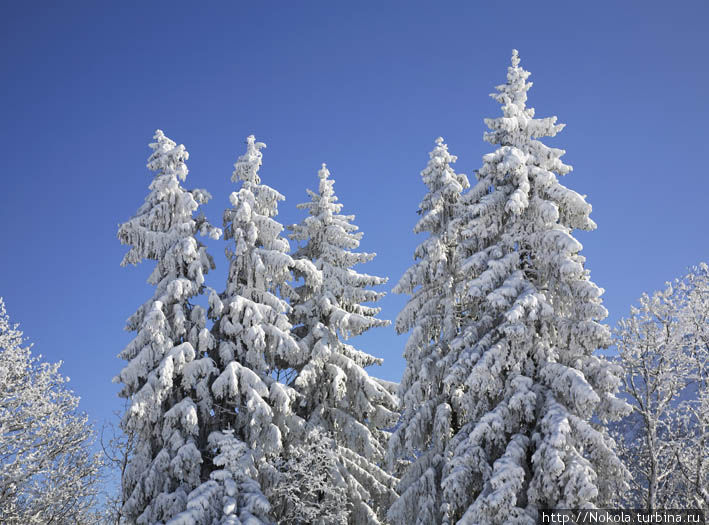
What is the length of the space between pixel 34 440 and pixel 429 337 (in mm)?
14638

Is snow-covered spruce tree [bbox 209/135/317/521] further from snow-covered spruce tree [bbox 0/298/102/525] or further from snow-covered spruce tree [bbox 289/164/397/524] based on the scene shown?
snow-covered spruce tree [bbox 0/298/102/525]

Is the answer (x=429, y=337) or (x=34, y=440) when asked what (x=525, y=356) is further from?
(x=34, y=440)

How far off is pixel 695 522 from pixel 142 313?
2017 centimetres

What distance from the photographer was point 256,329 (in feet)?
73.3

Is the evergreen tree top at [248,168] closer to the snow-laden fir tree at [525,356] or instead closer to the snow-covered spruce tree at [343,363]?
the snow-covered spruce tree at [343,363]

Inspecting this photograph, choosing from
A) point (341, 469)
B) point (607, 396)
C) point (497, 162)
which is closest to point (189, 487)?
point (341, 469)

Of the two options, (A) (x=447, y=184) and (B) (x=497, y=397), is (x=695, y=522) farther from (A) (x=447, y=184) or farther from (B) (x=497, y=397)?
(A) (x=447, y=184)

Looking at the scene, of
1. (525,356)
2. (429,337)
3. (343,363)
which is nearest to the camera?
(525,356)

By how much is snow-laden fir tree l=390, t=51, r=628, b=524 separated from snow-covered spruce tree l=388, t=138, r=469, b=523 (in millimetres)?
379

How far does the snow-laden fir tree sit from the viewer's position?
1479cm

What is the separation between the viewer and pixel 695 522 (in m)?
18.3

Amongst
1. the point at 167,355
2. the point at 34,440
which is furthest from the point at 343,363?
the point at 34,440

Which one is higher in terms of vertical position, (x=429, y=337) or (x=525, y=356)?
(x=429, y=337)

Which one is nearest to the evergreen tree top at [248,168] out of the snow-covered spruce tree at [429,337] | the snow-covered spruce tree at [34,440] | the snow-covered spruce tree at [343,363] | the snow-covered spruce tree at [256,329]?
the snow-covered spruce tree at [256,329]
